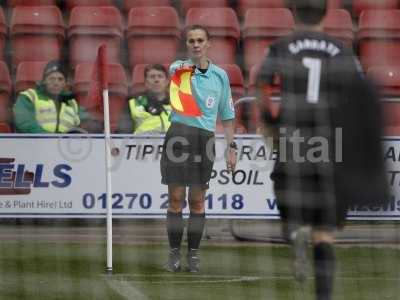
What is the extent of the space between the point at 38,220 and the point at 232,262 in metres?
1.69

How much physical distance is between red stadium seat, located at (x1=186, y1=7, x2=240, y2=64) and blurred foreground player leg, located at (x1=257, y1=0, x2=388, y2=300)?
4509mm

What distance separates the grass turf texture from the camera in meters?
6.91

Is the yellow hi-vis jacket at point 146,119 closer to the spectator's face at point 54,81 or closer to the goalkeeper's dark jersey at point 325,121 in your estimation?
the spectator's face at point 54,81

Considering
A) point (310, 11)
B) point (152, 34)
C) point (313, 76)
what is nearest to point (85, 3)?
point (152, 34)

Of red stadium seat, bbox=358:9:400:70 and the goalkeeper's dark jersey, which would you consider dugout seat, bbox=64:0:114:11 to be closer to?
red stadium seat, bbox=358:9:400:70

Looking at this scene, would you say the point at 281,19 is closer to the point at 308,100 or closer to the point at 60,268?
the point at 60,268

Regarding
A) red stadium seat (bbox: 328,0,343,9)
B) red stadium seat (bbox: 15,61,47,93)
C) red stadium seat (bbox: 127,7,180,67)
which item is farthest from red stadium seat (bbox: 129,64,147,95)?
red stadium seat (bbox: 328,0,343,9)

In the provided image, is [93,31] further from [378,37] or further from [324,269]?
[324,269]

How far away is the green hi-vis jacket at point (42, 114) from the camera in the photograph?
358 inches

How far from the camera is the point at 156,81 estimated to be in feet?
29.1

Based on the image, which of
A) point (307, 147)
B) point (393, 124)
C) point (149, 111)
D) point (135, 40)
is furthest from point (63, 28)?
point (307, 147)

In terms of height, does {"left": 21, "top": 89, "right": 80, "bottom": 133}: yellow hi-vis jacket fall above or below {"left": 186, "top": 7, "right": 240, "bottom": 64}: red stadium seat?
below

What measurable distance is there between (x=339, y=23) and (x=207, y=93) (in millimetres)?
2445

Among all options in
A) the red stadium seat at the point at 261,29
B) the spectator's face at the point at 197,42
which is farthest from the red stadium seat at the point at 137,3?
the spectator's face at the point at 197,42
